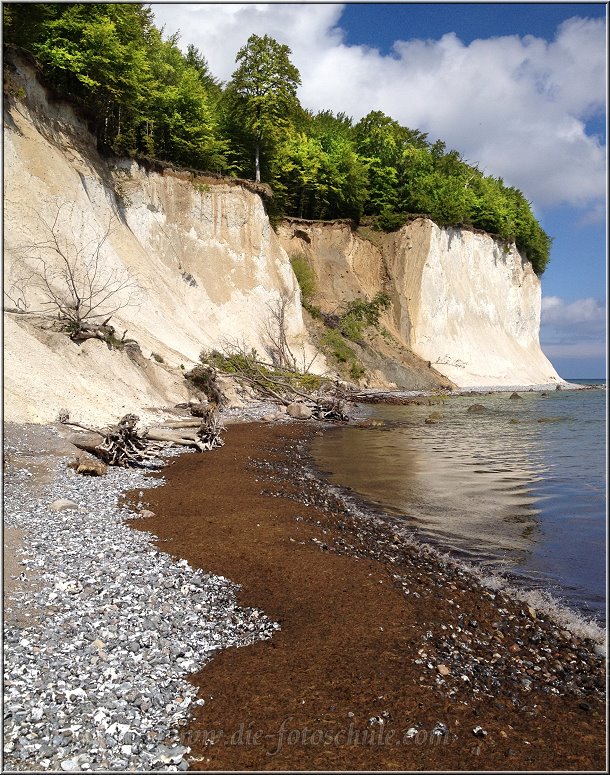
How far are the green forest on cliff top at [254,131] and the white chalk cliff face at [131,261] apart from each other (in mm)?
2013

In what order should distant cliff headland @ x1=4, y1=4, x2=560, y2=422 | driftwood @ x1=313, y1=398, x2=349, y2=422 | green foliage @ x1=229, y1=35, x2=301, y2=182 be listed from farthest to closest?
green foliage @ x1=229, y1=35, x2=301, y2=182 → driftwood @ x1=313, y1=398, x2=349, y2=422 → distant cliff headland @ x1=4, y1=4, x2=560, y2=422

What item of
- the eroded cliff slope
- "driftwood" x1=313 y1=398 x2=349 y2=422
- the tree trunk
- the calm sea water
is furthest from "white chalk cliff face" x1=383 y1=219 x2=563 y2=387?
the calm sea water

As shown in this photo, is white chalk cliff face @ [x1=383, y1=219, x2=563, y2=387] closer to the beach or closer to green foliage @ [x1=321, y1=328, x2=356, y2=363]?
green foliage @ [x1=321, y1=328, x2=356, y2=363]

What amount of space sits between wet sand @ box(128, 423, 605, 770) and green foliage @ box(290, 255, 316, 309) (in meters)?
34.1

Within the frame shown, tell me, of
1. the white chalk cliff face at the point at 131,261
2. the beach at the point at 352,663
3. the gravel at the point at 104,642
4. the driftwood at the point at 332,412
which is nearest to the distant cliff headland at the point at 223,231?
the white chalk cliff face at the point at 131,261

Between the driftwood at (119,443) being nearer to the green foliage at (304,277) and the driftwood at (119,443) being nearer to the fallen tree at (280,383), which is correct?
the fallen tree at (280,383)

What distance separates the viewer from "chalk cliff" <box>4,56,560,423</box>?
15820 millimetres

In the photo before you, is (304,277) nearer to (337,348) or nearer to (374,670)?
(337,348)

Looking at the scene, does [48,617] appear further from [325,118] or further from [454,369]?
[325,118]

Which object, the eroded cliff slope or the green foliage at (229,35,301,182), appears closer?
the green foliage at (229,35,301,182)

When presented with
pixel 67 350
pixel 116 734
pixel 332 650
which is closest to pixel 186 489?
pixel 332 650

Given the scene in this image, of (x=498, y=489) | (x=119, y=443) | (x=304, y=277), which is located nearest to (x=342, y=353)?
(x=304, y=277)

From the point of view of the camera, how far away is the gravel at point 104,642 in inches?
129

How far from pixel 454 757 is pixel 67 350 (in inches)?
571
